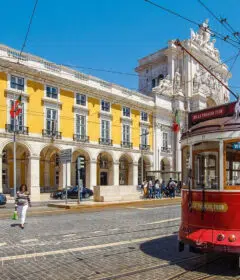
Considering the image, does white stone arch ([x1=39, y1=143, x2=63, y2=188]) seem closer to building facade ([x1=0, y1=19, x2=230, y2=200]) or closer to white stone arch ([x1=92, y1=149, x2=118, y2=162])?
building facade ([x1=0, y1=19, x2=230, y2=200])

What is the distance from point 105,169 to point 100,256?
114 ft

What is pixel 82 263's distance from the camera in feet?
22.6

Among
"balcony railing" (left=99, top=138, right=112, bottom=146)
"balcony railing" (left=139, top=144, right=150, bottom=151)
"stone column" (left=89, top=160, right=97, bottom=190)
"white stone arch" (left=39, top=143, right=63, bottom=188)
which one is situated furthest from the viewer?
"balcony railing" (left=139, top=144, right=150, bottom=151)

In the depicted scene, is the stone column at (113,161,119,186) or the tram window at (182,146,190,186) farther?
the stone column at (113,161,119,186)

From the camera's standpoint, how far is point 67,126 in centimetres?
3534

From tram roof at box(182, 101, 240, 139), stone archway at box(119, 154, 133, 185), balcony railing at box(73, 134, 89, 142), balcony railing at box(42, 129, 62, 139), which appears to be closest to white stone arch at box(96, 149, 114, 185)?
stone archway at box(119, 154, 133, 185)

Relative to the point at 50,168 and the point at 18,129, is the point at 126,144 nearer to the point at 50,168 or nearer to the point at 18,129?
the point at 50,168

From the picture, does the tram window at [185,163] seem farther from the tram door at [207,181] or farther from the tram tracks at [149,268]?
the tram tracks at [149,268]

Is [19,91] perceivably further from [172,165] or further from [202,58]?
[202,58]

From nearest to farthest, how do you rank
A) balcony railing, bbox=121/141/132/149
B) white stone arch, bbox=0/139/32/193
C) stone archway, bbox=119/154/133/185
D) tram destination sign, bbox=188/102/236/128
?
tram destination sign, bbox=188/102/236/128 < white stone arch, bbox=0/139/32/193 < balcony railing, bbox=121/141/132/149 < stone archway, bbox=119/154/133/185

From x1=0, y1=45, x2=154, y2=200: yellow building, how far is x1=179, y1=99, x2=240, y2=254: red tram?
59.5 feet

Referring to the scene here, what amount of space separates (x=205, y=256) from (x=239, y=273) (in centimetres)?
123

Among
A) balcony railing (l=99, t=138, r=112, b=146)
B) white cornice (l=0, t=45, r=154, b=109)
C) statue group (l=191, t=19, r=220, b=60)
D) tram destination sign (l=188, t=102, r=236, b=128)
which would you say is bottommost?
tram destination sign (l=188, t=102, r=236, b=128)

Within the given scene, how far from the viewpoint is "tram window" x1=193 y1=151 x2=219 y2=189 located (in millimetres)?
6547
